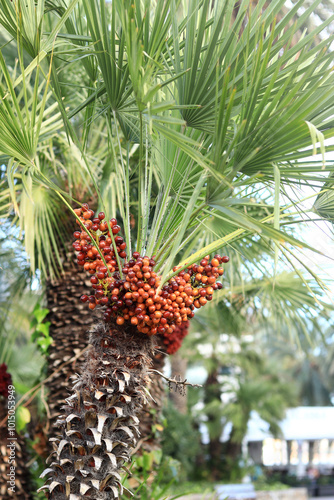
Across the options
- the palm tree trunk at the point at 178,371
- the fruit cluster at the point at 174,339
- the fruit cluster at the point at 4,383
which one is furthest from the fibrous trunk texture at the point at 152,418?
the palm tree trunk at the point at 178,371

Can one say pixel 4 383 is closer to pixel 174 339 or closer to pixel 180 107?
pixel 174 339

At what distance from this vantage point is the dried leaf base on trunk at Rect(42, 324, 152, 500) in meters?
2.10

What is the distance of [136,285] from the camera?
210cm

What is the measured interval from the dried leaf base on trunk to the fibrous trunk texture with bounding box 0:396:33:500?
136 cm

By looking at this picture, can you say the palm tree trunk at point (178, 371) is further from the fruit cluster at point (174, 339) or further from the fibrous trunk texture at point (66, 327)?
the fibrous trunk texture at point (66, 327)

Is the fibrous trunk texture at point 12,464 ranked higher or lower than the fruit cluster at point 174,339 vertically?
lower

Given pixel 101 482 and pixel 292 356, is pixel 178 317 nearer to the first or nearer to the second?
pixel 101 482

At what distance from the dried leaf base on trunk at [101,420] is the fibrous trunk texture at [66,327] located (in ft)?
4.92

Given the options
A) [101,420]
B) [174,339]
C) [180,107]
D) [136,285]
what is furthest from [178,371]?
[180,107]

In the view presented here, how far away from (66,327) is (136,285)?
1.94 m

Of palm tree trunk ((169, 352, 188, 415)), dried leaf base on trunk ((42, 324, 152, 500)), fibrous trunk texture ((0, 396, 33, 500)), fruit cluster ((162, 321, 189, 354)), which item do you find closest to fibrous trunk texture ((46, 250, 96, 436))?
fibrous trunk texture ((0, 396, 33, 500))

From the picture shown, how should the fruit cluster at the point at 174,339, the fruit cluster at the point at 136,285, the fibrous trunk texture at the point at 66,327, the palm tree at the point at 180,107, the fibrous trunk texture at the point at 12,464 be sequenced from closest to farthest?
the palm tree at the point at 180,107
the fruit cluster at the point at 136,285
the fibrous trunk texture at the point at 12,464
the fibrous trunk texture at the point at 66,327
the fruit cluster at the point at 174,339

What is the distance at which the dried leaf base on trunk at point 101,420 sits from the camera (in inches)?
82.8

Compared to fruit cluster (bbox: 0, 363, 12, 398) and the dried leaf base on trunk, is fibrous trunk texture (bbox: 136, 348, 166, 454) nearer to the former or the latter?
fruit cluster (bbox: 0, 363, 12, 398)
